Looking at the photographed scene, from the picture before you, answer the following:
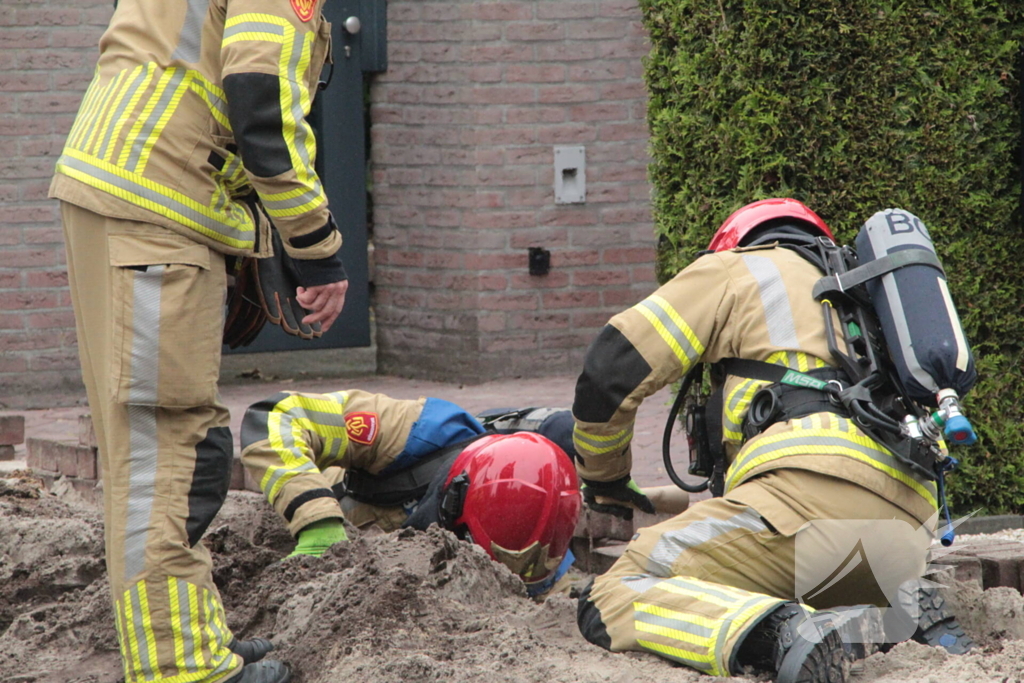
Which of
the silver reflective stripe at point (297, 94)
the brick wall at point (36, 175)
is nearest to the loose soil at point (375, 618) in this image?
the silver reflective stripe at point (297, 94)

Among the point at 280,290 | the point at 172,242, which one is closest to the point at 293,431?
Answer: the point at 280,290

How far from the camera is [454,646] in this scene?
359 cm

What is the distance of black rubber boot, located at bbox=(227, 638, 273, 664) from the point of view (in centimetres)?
364

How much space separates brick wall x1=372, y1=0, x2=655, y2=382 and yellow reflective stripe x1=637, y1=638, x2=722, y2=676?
14.6 feet

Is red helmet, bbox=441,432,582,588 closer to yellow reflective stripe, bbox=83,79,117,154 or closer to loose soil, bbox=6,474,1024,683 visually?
loose soil, bbox=6,474,1024,683

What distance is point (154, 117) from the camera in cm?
328

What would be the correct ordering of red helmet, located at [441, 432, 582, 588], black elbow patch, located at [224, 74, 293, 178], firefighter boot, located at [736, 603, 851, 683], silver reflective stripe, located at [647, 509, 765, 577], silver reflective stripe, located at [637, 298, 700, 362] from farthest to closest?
red helmet, located at [441, 432, 582, 588]
silver reflective stripe, located at [637, 298, 700, 362]
silver reflective stripe, located at [647, 509, 765, 577]
black elbow patch, located at [224, 74, 293, 178]
firefighter boot, located at [736, 603, 851, 683]

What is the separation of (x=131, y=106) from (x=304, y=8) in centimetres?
51

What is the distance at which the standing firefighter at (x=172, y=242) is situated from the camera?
323 centimetres

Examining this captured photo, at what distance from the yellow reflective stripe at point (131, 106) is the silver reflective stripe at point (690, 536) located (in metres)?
1.80

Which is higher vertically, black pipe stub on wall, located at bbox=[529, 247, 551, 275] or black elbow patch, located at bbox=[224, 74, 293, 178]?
black elbow patch, located at bbox=[224, 74, 293, 178]

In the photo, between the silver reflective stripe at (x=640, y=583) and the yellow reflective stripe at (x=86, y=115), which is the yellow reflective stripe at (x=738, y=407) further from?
the yellow reflective stripe at (x=86, y=115)

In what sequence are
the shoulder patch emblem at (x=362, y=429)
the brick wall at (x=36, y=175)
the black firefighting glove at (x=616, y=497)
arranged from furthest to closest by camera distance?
1. the brick wall at (x=36, y=175)
2. the shoulder patch emblem at (x=362, y=429)
3. the black firefighting glove at (x=616, y=497)

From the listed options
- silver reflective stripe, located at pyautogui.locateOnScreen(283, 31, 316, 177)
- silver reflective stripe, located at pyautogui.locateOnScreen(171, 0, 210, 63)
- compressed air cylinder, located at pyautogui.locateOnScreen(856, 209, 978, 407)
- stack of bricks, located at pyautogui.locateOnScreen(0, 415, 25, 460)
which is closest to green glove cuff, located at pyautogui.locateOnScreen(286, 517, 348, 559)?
silver reflective stripe, located at pyautogui.locateOnScreen(283, 31, 316, 177)
